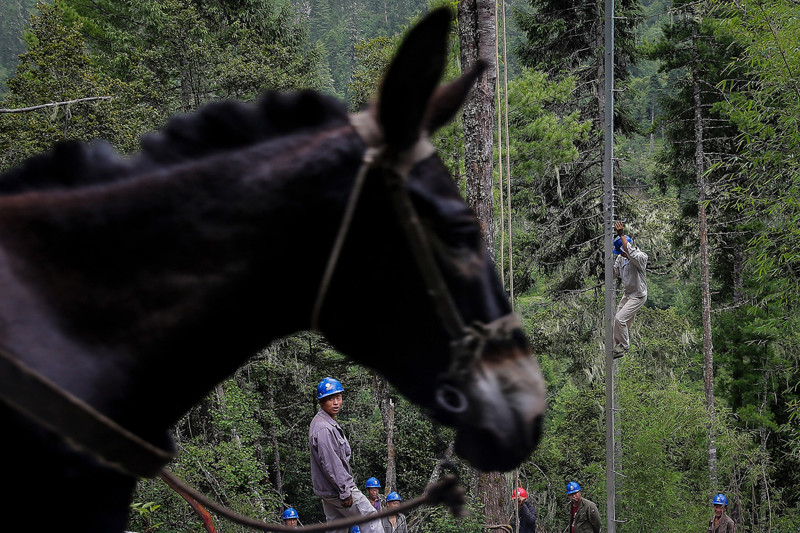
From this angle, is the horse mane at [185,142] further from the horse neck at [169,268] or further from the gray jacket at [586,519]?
the gray jacket at [586,519]

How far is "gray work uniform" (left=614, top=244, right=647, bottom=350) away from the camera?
10.5 metres

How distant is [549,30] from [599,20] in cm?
157

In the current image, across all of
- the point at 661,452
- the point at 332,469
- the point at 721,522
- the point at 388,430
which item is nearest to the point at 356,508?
the point at 332,469

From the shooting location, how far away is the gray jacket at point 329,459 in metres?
6.00

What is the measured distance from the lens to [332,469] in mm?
6008

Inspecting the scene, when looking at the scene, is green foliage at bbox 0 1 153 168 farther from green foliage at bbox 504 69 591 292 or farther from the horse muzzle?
the horse muzzle

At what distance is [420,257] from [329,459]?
15.8 feet

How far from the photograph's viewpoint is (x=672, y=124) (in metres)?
23.1

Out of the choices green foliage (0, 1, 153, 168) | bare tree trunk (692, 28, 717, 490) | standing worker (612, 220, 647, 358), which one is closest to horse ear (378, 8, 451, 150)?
standing worker (612, 220, 647, 358)

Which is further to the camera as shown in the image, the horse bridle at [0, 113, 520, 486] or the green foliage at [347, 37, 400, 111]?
the green foliage at [347, 37, 400, 111]

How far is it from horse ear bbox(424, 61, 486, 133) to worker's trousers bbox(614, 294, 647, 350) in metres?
9.91

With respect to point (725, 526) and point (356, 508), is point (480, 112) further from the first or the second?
point (725, 526)

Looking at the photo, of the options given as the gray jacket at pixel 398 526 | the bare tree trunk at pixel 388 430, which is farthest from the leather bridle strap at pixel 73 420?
the bare tree trunk at pixel 388 430

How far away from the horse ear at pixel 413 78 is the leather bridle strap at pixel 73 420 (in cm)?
82
